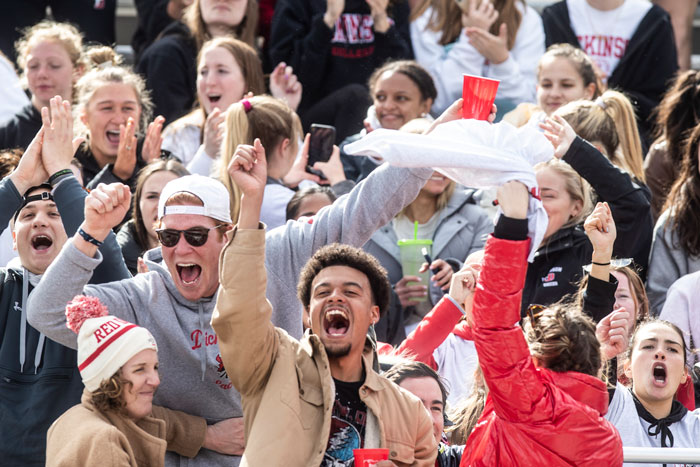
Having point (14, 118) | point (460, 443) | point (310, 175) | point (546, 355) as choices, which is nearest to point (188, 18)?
point (14, 118)

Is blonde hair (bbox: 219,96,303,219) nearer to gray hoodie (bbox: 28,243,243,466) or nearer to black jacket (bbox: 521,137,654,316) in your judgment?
gray hoodie (bbox: 28,243,243,466)

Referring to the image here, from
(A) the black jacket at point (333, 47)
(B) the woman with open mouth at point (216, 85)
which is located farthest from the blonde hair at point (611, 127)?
(A) the black jacket at point (333, 47)

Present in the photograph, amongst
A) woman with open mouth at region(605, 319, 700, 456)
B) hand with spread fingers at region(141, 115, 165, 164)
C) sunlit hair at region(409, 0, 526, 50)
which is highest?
sunlit hair at region(409, 0, 526, 50)

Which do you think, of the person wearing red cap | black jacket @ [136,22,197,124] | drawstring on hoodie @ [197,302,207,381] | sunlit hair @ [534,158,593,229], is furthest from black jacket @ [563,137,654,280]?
black jacket @ [136,22,197,124]

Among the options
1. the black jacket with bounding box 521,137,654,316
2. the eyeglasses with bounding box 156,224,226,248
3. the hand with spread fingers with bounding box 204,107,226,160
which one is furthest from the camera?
the hand with spread fingers with bounding box 204,107,226,160

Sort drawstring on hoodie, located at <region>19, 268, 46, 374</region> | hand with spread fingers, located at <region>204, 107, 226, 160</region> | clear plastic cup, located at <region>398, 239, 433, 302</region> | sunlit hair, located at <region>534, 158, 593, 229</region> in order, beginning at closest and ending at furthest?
drawstring on hoodie, located at <region>19, 268, 46, 374</region>, sunlit hair, located at <region>534, 158, 593, 229</region>, clear plastic cup, located at <region>398, 239, 433, 302</region>, hand with spread fingers, located at <region>204, 107, 226, 160</region>

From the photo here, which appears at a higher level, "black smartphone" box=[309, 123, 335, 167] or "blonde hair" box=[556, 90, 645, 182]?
"blonde hair" box=[556, 90, 645, 182]

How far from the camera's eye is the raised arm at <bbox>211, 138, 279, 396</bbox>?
12.5 feet

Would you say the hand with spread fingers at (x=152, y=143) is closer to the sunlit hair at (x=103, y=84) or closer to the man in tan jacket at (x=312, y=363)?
the sunlit hair at (x=103, y=84)

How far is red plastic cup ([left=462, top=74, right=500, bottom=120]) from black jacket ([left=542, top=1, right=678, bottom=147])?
4285 mm

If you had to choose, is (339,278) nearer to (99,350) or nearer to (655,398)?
(99,350)

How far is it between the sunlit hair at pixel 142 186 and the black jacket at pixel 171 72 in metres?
2.14

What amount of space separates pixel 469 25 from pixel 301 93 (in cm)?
125

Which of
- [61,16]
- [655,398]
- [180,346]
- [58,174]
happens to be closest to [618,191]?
[655,398]
